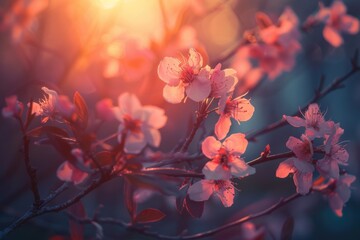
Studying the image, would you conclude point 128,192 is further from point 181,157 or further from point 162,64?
point 162,64

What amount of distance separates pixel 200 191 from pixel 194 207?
53 mm

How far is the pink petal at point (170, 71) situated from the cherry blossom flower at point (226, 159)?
198 millimetres

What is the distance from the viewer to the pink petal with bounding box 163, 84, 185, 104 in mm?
1095

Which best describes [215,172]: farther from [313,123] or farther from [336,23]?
[336,23]

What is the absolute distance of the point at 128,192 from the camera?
1086 millimetres

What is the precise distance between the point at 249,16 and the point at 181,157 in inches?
98.5

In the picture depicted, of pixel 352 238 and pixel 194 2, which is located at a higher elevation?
pixel 194 2

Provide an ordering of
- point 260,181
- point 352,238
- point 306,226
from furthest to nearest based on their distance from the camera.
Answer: point 260,181 < point 352,238 < point 306,226

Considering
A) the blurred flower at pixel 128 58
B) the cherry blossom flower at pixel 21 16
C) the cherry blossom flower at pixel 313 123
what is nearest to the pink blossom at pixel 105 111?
the cherry blossom flower at pixel 313 123

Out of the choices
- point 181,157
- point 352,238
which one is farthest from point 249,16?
point 352,238

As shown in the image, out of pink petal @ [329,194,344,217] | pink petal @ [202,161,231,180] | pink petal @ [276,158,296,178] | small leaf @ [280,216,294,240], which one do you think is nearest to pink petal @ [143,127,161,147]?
pink petal @ [202,161,231,180]

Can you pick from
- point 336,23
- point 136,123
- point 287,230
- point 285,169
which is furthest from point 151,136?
point 336,23

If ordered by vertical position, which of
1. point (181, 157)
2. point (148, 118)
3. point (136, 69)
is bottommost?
point (136, 69)

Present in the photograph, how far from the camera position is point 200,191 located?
0.98m
